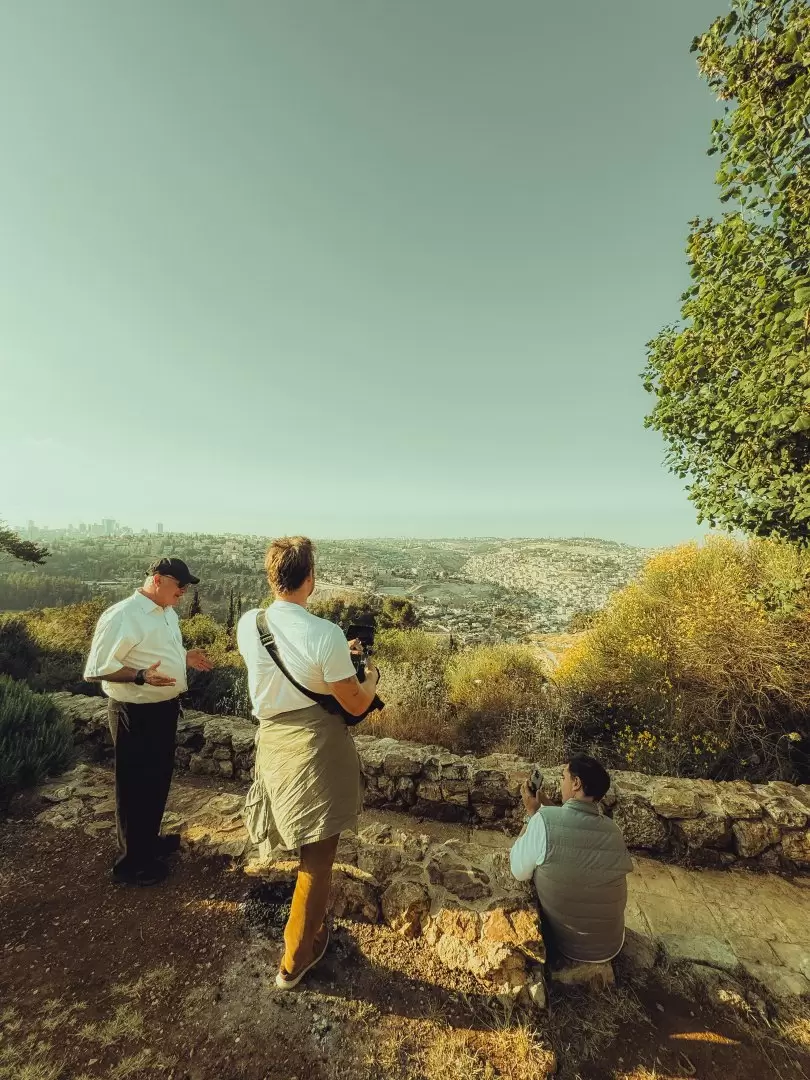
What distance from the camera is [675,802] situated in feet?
13.5

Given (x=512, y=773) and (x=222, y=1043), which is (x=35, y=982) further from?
(x=512, y=773)

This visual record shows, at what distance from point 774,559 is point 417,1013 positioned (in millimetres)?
7324

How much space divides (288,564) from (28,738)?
172 inches

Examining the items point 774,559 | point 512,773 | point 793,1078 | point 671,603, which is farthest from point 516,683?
point 793,1078

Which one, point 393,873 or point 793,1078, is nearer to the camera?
point 793,1078

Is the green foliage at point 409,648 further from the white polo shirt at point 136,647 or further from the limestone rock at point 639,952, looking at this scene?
the white polo shirt at point 136,647

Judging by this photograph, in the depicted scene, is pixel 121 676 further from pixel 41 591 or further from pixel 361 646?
pixel 41 591

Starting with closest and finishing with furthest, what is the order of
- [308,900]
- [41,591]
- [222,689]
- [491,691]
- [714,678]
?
1. [308,900]
2. [714,678]
3. [491,691]
4. [222,689]
5. [41,591]

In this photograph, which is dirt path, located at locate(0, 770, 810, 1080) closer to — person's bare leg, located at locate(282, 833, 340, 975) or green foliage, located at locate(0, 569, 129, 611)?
person's bare leg, located at locate(282, 833, 340, 975)

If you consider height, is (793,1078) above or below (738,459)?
below

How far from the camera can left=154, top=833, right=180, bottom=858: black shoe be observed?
3.15m

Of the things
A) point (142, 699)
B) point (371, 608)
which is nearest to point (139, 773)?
point (142, 699)

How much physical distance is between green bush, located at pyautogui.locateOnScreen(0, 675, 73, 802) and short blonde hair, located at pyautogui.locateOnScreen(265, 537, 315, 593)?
3.81 m

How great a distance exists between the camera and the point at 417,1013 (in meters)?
2.19
